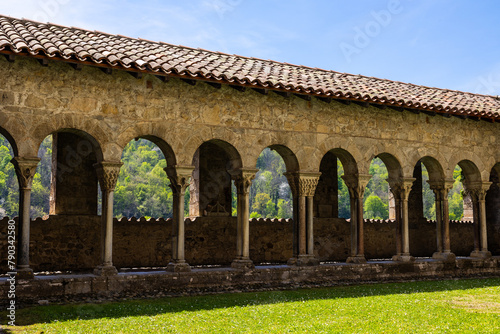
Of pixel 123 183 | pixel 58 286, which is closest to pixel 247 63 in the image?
pixel 58 286

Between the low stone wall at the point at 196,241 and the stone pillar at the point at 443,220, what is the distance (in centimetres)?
365

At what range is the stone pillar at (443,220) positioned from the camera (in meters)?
15.7

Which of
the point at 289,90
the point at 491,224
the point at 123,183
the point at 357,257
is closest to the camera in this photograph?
the point at 289,90

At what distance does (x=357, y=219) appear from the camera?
1434 centimetres

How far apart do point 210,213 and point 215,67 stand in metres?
5.36

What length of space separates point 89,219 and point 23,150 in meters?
4.74

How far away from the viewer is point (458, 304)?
1027 cm

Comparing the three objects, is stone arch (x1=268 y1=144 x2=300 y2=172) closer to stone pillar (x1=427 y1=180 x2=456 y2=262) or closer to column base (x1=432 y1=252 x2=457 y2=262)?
stone pillar (x1=427 y1=180 x2=456 y2=262)

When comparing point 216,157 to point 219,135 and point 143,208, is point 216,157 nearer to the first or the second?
point 219,135

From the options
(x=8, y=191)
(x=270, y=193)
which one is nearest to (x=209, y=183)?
(x=8, y=191)

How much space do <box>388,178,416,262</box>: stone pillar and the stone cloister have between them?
1.5 inches

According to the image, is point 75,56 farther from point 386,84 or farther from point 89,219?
point 386,84

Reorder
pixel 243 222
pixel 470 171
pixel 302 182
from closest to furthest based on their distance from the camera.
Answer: pixel 243 222
pixel 302 182
pixel 470 171

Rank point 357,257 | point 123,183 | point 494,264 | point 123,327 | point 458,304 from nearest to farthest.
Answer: point 123,327 < point 458,304 < point 357,257 < point 494,264 < point 123,183
